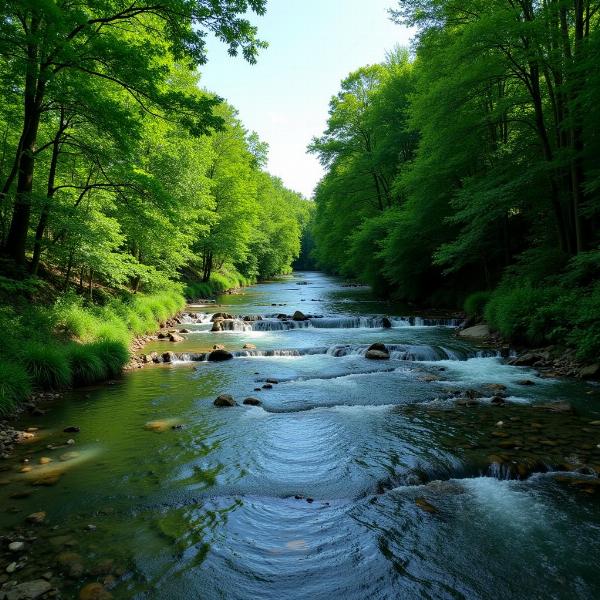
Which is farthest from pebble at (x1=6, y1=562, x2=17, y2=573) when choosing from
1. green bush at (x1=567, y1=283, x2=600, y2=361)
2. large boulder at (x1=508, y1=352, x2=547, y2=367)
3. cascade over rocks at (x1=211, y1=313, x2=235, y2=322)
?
cascade over rocks at (x1=211, y1=313, x2=235, y2=322)

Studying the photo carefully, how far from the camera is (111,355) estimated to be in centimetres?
1088

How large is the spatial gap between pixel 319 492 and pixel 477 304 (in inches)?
581

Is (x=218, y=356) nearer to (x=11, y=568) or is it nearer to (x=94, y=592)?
(x=11, y=568)

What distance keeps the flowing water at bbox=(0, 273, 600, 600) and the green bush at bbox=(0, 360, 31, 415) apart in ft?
1.86

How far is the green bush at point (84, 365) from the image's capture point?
32.4 feet

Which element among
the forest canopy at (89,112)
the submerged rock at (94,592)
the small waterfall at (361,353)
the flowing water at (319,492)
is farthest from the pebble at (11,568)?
the small waterfall at (361,353)

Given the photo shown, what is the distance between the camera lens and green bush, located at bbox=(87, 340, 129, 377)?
1063cm

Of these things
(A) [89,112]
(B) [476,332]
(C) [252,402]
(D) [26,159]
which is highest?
(A) [89,112]

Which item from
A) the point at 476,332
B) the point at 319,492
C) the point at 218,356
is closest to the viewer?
the point at 319,492

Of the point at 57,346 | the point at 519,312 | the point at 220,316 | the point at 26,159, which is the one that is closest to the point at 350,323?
the point at 220,316

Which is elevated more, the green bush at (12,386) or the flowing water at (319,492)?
the green bush at (12,386)

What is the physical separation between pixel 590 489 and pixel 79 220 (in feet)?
39.5

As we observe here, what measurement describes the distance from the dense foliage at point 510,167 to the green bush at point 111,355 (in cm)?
1181

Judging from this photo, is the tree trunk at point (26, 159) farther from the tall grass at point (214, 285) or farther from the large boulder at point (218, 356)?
the tall grass at point (214, 285)
